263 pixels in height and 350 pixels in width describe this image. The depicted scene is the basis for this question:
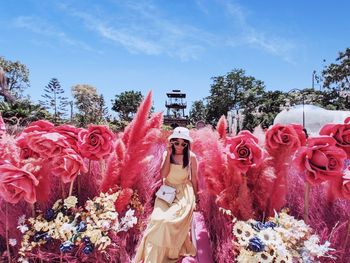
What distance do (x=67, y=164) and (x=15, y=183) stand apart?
0.33 metres

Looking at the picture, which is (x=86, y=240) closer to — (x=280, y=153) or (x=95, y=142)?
(x=95, y=142)

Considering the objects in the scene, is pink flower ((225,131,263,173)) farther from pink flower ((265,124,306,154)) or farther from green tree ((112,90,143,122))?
green tree ((112,90,143,122))

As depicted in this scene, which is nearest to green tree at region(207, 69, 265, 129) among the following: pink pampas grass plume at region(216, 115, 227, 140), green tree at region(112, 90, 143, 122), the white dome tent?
green tree at region(112, 90, 143, 122)

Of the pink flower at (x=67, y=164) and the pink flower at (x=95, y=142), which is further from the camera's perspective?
the pink flower at (x=95, y=142)

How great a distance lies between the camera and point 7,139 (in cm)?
244

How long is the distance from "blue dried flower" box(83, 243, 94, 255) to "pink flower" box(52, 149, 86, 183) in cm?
45

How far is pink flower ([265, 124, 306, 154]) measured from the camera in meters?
2.47

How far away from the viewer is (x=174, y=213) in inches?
99.3

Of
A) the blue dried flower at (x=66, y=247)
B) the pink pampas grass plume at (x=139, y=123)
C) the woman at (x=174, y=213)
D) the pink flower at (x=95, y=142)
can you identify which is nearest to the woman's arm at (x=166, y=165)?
the woman at (x=174, y=213)

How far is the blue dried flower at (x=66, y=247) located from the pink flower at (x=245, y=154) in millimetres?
1225

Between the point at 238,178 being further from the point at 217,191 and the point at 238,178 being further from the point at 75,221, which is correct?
the point at 75,221

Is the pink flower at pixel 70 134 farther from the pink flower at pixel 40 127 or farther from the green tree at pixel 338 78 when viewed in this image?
the green tree at pixel 338 78

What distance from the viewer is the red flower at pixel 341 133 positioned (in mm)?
2437

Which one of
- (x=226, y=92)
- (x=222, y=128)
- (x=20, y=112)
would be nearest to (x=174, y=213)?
(x=222, y=128)
